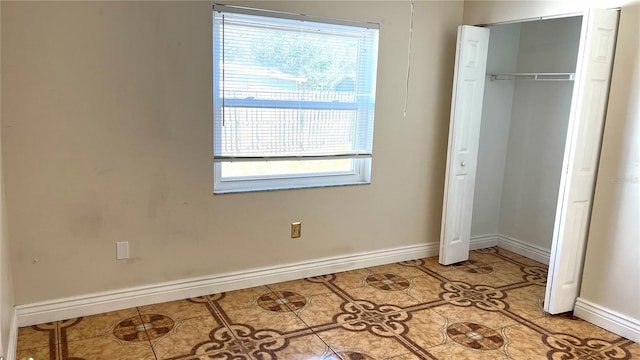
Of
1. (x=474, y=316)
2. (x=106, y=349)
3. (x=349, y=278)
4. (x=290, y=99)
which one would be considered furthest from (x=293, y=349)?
(x=290, y=99)

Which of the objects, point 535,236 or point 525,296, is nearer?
point 525,296

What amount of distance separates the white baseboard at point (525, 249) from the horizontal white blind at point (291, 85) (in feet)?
5.80

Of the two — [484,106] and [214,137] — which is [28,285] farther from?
[484,106]

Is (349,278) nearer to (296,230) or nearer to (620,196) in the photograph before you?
(296,230)

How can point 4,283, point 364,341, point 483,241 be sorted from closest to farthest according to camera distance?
point 4,283
point 364,341
point 483,241

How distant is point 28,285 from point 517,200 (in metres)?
3.82

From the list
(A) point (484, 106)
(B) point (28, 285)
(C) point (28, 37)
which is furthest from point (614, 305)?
(C) point (28, 37)

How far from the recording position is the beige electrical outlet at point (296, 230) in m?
3.53

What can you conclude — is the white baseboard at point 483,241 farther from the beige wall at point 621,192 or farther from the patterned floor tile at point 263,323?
the patterned floor tile at point 263,323

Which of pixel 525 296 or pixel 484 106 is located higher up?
pixel 484 106

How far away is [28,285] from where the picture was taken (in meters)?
2.75

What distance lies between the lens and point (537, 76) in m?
4.08

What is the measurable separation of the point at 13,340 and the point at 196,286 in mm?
1057

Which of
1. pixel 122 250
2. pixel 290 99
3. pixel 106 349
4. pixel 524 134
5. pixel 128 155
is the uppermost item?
pixel 290 99
